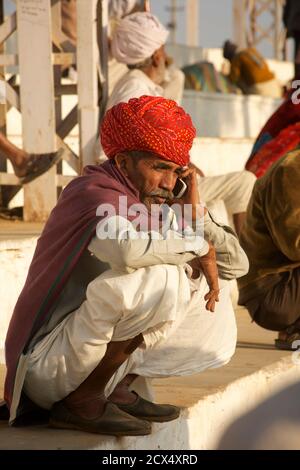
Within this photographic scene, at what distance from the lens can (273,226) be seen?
620 cm

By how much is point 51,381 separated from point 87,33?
434cm

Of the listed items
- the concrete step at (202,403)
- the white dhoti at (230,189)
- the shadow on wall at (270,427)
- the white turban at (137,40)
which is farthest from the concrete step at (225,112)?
the shadow on wall at (270,427)

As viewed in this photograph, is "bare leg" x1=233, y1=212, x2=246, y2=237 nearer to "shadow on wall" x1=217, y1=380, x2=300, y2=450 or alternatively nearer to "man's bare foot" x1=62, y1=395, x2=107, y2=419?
"shadow on wall" x1=217, y1=380, x2=300, y2=450

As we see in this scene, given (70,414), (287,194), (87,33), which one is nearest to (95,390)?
(70,414)

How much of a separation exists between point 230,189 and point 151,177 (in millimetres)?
4270

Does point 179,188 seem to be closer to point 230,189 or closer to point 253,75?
point 230,189

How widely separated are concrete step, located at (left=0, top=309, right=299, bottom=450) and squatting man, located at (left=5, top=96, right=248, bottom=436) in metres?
0.07

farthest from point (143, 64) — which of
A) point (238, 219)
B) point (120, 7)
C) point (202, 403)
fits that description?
point (202, 403)

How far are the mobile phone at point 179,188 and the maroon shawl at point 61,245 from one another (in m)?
0.17

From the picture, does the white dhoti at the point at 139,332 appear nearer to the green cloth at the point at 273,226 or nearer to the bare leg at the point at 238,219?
the green cloth at the point at 273,226

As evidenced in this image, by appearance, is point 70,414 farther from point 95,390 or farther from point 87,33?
point 87,33

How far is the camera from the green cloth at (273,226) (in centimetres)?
609

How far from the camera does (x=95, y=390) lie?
431cm
